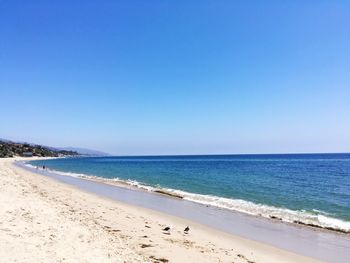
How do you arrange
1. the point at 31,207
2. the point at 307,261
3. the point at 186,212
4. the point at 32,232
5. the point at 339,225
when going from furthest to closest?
the point at 186,212 → the point at 339,225 → the point at 31,207 → the point at 307,261 → the point at 32,232

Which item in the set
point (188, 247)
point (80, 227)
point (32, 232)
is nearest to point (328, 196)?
point (188, 247)

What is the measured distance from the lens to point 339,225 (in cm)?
1794

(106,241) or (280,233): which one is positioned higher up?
(106,241)

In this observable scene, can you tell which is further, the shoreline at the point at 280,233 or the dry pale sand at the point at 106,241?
the shoreline at the point at 280,233

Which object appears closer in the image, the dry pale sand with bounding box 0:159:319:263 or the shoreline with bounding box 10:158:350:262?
the dry pale sand with bounding box 0:159:319:263

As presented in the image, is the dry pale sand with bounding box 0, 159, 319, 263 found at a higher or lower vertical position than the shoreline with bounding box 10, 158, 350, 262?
higher

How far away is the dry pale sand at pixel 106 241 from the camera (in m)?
8.84

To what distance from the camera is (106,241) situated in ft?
35.3

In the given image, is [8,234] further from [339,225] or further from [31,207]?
[339,225]

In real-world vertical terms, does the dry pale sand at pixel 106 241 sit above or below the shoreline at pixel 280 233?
above

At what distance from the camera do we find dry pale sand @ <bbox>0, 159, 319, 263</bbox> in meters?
8.84

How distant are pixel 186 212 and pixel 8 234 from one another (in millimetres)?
12595

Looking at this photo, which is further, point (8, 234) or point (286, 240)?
point (286, 240)

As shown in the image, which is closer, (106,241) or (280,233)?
(106,241)
